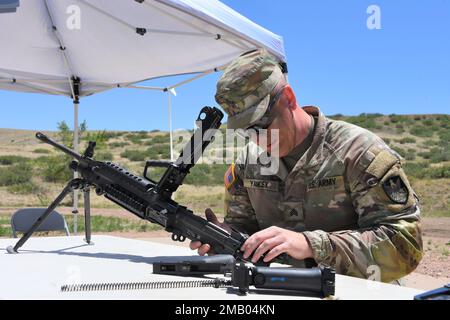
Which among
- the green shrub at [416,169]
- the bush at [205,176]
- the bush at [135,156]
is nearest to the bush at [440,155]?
the green shrub at [416,169]

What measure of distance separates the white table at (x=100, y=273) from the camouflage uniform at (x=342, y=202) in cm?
14

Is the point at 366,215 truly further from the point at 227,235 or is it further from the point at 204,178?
the point at 204,178

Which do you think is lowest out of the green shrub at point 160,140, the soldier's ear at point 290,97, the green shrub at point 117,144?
the soldier's ear at point 290,97

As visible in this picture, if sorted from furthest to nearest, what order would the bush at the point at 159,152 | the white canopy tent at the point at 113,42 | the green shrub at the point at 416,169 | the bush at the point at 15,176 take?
the bush at the point at 159,152
the bush at the point at 15,176
the green shrub at the point at 416,169
the white canopy tent at the point at 113,42

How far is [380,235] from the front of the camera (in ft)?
5.72

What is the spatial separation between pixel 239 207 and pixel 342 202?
1.81 feet

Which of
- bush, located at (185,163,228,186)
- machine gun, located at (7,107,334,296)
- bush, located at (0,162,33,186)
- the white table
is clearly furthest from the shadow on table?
bush, located at (0,162,33,186)

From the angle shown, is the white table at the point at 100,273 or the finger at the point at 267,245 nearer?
the white table at the point at 100,273

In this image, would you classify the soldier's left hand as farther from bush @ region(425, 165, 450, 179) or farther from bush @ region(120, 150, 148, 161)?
bush @ region(120, 150, 148, 161)

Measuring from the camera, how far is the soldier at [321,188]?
174cm

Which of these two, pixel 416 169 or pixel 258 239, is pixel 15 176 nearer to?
pixel 416 169

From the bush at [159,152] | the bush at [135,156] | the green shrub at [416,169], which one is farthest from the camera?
the bush at [159,152]

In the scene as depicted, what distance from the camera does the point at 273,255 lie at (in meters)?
1.61

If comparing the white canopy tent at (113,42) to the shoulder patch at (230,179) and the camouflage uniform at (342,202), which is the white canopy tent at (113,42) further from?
the camouflage uniform at (342,202)
